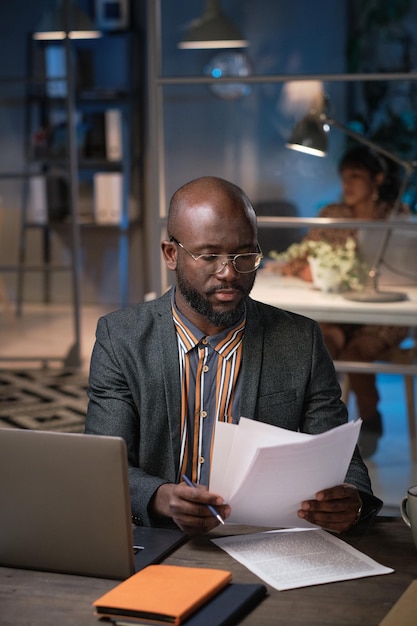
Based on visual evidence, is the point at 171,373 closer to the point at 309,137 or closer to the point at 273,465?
the point at 273,465

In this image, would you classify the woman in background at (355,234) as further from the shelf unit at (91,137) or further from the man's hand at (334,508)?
the shelf unit at (91,137)

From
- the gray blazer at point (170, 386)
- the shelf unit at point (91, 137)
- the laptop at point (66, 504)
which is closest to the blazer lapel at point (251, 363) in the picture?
the gray blazer at point (170, 386)

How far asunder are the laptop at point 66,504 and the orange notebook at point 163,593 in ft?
0.21

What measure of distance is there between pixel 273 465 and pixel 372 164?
91.2 inches

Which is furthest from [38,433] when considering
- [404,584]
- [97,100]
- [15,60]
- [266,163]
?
[15,60]

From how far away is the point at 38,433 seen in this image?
135cm

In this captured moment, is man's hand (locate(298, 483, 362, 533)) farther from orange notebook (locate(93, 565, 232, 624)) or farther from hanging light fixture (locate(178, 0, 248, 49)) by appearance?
hanging light fixture (locate(178, 0, 248, 49))

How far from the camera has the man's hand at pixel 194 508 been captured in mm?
1528

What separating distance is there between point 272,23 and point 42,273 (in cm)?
497

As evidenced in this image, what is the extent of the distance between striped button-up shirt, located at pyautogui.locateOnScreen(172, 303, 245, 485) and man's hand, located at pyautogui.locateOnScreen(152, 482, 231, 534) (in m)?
A: 0.32

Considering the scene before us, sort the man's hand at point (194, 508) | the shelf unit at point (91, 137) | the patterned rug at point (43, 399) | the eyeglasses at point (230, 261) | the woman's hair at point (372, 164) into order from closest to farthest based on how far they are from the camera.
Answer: the man's hand at point (194, 508) → the eyeglasses at point (230, 261) → the woman's hair at point (372, 164) → the patterned rug at point (43, 399) → the shelf unit at point (91, 137)

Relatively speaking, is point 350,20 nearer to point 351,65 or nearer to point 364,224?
point 351,65

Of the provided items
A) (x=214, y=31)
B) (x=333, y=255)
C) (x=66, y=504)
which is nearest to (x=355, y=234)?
(x=333, y=255)

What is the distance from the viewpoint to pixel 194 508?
155 centimetres
